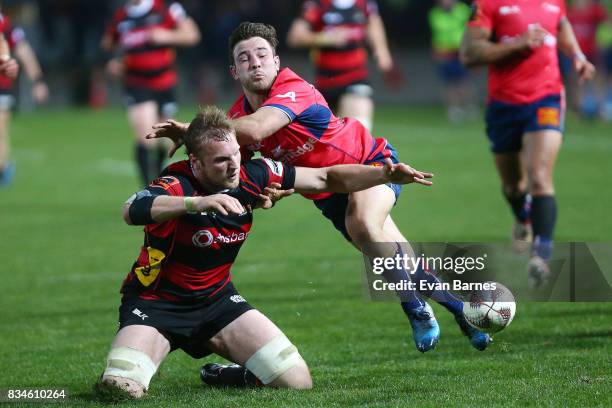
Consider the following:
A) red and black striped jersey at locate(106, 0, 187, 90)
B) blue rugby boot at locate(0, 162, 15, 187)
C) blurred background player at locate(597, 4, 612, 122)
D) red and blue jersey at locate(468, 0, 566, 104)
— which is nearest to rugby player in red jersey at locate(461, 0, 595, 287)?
red and blue jersey at locate(468, 0, 566, 104)

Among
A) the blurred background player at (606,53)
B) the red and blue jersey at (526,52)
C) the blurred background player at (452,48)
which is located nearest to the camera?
the red and blue jersey at (526,52)

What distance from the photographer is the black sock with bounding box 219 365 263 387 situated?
228 inches

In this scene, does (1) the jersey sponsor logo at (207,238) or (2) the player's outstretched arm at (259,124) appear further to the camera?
(2) the player's outstretched arm at (259,124)

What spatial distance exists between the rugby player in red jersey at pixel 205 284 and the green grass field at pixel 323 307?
0.18 m

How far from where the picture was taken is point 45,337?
7223 mm

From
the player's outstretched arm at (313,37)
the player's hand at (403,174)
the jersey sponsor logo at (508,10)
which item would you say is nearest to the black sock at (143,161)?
the player's outstretched arm at (313,37)

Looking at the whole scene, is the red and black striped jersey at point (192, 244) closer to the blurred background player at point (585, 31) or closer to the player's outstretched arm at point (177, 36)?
the player's outstretched arm at point (177, 36)

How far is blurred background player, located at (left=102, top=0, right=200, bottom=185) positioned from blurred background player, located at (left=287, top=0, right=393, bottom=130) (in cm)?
156

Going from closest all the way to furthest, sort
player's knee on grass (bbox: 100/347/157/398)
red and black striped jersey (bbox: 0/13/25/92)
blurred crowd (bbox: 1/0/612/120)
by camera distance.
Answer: player's knee on grass (bbox: 100/347/157/398)
red and black striped jersey (bbox: 0/13/25/92)
blurred crowd (bbox: 1/0/612/120)

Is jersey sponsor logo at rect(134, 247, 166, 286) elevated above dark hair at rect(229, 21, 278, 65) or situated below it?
below

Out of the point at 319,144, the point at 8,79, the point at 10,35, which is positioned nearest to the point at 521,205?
the point at 319,144

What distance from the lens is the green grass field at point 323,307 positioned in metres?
5.50

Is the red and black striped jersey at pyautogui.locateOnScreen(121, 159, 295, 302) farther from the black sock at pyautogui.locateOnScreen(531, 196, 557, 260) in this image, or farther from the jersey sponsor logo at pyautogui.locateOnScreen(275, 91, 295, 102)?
the black sock at pyautogui.locateOnScreen(531, 196, 557, 260)

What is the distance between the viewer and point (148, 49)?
1341 cm
